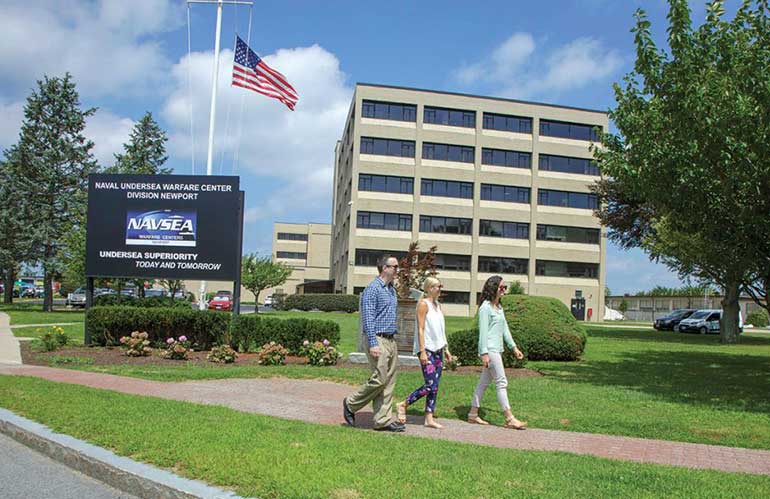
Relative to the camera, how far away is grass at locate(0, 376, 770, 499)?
4918mm

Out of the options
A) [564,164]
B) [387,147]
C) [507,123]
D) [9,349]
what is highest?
[507,123]

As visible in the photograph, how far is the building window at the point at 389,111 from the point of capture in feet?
193

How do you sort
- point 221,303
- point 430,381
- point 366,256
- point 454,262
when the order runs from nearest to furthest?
1. point 430,381
2. point 221,303
3. point 366,256
4. point 454,262

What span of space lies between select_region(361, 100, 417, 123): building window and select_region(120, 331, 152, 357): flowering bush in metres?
46.1

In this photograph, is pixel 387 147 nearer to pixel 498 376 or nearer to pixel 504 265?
pixel 504 265

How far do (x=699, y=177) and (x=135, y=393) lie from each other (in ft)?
33.9

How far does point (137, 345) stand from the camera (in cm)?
1438

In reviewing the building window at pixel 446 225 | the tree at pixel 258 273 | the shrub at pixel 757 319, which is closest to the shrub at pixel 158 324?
the tree at pixel 258 273

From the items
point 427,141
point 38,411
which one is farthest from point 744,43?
point 427,141

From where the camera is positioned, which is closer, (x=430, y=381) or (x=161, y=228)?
(x=430, y=381)

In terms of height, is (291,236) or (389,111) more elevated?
(389,111)

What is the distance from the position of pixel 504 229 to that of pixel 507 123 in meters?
9.91

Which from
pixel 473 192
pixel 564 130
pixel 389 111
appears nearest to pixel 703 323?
pixel 473 192

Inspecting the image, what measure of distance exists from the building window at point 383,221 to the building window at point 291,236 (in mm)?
50948
